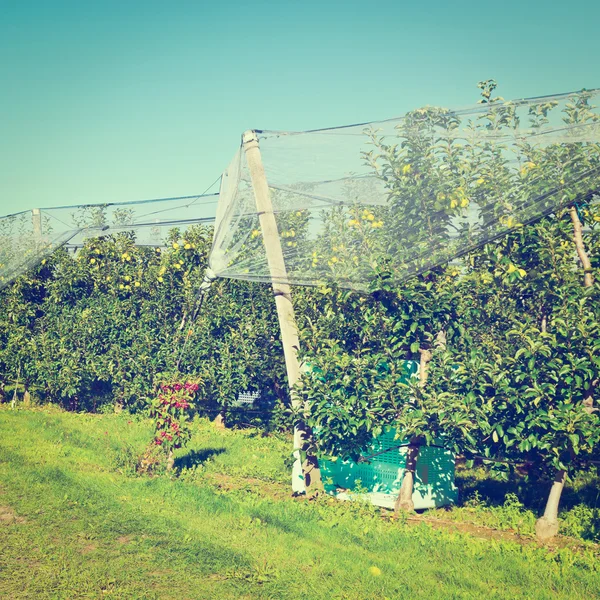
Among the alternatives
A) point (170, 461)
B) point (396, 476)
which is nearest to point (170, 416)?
point (170, 461)

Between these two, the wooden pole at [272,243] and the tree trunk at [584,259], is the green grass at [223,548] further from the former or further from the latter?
the tree trunk at [584,259]

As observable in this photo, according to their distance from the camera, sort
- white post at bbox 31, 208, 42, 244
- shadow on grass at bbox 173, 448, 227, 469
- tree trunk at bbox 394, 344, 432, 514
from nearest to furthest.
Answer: tree trunk at bbox 394, 344, 432, 514 → shadow on grass at bbox 173, 448, 227, 469 → white post at bbox 31, 208, 42, 244

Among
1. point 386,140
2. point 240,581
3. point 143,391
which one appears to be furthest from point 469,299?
point 143,391

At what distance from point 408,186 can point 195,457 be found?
18.9ft

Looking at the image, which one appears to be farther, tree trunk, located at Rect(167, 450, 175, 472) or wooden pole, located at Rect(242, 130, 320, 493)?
tree trunk, located at Rect(167, 450, 175, 472)

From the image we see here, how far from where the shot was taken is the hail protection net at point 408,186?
20.2 ft

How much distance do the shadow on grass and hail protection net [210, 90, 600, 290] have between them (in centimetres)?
329

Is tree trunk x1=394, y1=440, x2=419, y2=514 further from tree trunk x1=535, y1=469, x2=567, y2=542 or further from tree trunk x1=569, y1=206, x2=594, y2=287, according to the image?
tree trunk x1=569, y1=206, x2=594, y2=287

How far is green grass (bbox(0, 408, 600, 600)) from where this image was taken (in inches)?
206

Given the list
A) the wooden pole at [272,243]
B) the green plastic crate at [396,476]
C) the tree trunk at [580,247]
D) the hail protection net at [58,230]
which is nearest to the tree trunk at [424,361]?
the green plastic crate at [396,476]

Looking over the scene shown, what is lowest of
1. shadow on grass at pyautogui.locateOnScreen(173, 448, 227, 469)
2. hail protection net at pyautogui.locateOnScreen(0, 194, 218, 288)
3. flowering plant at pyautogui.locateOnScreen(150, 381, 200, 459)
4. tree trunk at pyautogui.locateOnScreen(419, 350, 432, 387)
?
shadow on grass at pyautogui.locateOnScreen(173, 448, 227, 469)

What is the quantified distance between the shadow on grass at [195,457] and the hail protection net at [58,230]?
471 centimetres

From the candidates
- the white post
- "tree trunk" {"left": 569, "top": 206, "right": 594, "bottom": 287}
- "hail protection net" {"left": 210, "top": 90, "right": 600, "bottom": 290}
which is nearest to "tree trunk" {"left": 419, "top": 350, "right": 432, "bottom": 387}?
"hail protection net" {"left": 210, "top": 90, "right": 600, "bottom": 290}

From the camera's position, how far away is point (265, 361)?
40.9 feet
